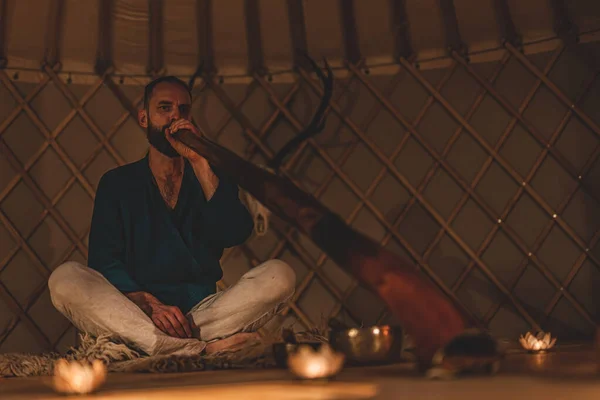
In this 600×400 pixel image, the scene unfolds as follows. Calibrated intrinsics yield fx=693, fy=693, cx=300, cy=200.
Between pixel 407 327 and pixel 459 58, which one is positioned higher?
pixel 459 58

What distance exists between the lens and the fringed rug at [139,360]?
141 cm

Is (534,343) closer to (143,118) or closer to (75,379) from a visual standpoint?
(75,379)

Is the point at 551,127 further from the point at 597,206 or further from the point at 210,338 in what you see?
the point at 210,338

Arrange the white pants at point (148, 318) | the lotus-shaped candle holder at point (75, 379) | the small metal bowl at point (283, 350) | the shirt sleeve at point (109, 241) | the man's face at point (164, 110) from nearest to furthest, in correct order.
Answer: the lotus-shaped candle holder at point (75, 379) → the small metal bowl at point (283, 350) → the white pants at point (148, 318) → the shirt sleeve at point (109, 241) → the man's face at point (164, 110)

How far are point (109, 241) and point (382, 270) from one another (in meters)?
0.92

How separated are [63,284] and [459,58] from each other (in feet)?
5.23

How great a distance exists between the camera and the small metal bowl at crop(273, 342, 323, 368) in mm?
1387

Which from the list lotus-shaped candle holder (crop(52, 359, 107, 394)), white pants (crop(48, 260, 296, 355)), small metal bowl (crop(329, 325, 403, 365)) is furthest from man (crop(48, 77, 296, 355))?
lotus-shaped candle holder (crop(52, 359, 107, 394))

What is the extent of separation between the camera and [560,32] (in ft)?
7.77

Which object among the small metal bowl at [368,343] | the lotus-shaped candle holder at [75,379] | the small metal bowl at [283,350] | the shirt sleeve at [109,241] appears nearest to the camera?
the lotus-shaped candle holder at [75,379]

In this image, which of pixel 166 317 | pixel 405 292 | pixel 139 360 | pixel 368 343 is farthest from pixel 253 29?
pixel 405 292

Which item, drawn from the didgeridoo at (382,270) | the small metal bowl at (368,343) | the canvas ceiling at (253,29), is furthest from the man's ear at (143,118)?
the small metal bowl at (368,343)

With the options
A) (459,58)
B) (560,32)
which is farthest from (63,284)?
(560,32)

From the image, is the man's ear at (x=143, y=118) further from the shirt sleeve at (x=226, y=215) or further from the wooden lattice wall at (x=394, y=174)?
the wooden lattice wall at (x=394, y=174)
